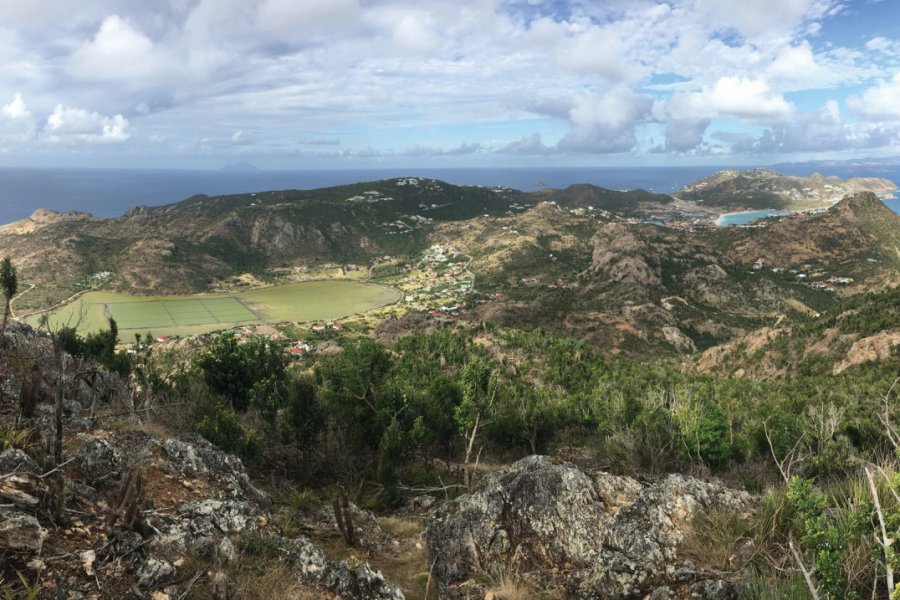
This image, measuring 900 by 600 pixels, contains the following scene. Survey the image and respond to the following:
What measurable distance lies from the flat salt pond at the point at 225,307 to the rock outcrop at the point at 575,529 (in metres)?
111

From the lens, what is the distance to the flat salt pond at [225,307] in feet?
358

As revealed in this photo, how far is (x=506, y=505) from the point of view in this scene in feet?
33.8

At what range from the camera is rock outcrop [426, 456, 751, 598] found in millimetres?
8086

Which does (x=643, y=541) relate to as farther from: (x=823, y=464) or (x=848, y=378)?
(x=848, y=378)

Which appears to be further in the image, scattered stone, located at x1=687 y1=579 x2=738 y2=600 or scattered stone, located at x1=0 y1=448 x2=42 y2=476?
scattered stone, located at x1=0 y1=448 x2=42 y2=476

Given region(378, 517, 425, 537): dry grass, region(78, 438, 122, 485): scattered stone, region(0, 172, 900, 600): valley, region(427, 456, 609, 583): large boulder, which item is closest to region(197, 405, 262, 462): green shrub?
region(0, 172, 900, 600): valley

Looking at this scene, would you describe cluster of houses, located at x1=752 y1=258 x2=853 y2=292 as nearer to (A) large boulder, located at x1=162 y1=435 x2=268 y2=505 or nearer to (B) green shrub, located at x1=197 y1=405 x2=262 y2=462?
(B) green shrub, located at x1=197 y1=405 x2=262 y2=462

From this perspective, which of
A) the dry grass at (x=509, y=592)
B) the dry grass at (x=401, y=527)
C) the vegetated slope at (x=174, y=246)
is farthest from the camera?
the vegetated slope at (x=174, y=246)

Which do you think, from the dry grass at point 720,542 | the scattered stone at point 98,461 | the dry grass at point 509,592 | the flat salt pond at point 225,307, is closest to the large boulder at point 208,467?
the scattered stone at point 98,461

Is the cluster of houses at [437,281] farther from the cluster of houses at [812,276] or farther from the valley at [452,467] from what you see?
the cluster of houses at [812,276]

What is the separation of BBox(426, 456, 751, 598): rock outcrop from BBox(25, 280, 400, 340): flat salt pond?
366ft

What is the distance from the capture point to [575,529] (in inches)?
372

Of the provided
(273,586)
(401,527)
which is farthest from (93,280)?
(273,586)

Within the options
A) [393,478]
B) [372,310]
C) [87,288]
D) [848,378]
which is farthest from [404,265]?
[393,478]
